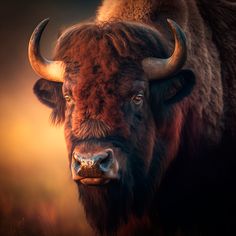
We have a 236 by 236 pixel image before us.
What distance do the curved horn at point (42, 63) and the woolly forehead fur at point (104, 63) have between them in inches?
3.2

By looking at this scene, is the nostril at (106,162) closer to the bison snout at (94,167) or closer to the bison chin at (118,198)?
the bison snout at (94,167)

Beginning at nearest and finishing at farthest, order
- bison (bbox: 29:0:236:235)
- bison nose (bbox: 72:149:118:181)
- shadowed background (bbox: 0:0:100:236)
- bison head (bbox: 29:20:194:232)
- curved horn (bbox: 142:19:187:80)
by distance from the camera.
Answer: bison nose (bbox: 72:149:118:181) → bison head (bbox: 29:20:194:232) → bison (bbox: 29:0:236:235) → curved horn (bbox: 142:19:187:80) → shadowed background (bbox: 0:0:100:236)

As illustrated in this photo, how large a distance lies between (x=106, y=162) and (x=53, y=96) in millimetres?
1202

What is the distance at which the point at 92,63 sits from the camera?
601cm

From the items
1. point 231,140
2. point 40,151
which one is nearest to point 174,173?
point 231,140

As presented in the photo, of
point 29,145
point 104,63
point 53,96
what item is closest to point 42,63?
point 53,96

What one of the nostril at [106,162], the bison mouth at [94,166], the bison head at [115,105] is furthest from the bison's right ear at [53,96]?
the nostril at [106,162]

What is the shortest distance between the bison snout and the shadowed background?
218 cm

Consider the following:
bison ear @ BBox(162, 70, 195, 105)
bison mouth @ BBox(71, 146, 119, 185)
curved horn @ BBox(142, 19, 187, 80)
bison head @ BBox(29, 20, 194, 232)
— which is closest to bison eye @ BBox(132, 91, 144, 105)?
bison head @ BBox(29, 20, 194, 232)

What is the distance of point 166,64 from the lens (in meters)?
6.18

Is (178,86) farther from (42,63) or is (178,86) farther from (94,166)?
(94,166)

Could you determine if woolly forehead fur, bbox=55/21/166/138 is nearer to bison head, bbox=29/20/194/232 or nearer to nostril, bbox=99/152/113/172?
bison head, bbox=29/20/194/232

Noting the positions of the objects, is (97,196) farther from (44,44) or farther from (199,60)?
(44,44)

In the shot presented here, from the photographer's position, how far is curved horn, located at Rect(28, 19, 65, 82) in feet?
20.4
